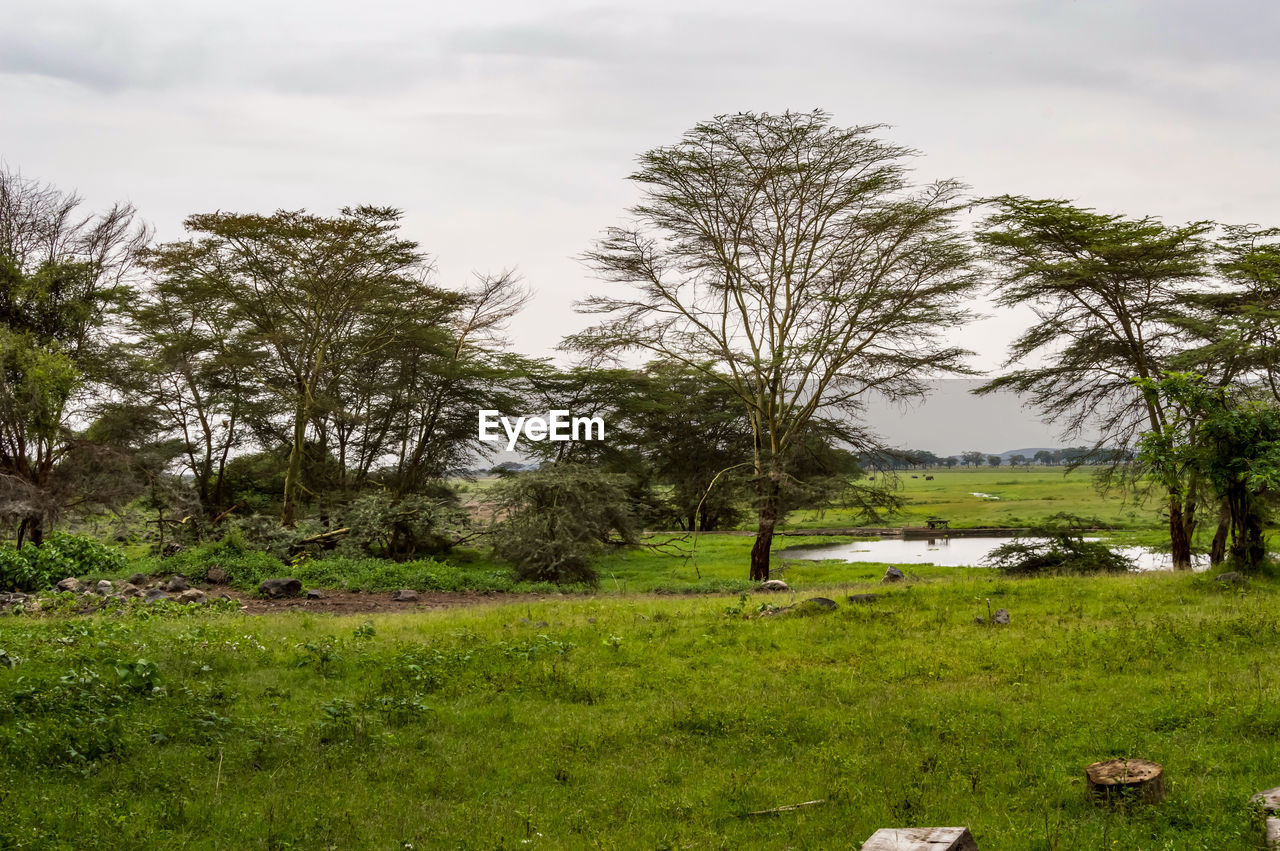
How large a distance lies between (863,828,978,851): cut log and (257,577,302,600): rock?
1469 centimetres

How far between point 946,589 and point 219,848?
11.7 meters

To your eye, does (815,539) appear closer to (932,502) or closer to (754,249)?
(754,249)

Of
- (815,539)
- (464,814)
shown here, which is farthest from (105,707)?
(815,539)

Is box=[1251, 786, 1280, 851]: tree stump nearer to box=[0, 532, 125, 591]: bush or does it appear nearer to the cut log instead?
the cut log

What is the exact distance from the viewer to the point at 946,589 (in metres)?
14.8

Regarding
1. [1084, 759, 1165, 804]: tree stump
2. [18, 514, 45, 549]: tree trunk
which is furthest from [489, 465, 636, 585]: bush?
[1084, 759, 1165, 804]: tree stump

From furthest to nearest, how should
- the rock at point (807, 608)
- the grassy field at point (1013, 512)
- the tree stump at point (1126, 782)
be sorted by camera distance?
the grassy field at point (1013, 512), the rock at point (807, 608), the tree stump at point (1126, 782)

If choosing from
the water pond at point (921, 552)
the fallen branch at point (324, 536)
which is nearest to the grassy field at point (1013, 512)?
the water pond at point (921, 552)

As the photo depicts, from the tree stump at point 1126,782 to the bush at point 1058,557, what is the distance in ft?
49.8

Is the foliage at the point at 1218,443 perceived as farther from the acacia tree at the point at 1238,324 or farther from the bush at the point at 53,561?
the bush at the point at 53,561

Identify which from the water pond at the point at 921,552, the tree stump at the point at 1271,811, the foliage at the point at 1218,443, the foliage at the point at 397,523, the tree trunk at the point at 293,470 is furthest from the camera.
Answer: the water pond at the point at 921,552

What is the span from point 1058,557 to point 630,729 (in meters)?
16.5

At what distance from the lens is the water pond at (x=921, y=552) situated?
30422 millimetres

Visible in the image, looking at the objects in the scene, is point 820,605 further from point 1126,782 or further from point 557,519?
point 557,519
